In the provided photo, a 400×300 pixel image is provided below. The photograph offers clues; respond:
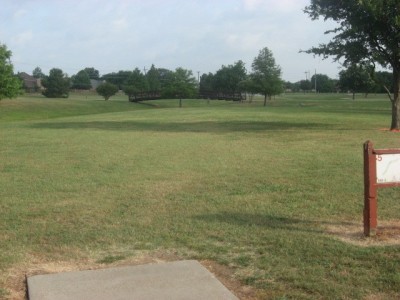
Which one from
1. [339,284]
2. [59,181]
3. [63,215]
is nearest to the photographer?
[339,284]

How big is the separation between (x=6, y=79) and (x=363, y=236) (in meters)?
48.7

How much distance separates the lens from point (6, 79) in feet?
163

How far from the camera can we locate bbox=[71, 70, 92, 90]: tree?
127312 millimetres

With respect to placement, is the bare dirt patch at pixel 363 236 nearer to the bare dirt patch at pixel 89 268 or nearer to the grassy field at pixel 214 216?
the grassy field at pixel 214 216

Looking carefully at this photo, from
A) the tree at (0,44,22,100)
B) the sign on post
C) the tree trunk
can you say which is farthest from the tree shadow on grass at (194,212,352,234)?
the tree at (0,44,22,100)

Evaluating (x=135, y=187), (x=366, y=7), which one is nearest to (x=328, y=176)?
(x=135, y=187)

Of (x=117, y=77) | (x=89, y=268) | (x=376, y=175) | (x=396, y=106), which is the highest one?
(x=117, y=77)

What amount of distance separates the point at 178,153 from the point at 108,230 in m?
8.01

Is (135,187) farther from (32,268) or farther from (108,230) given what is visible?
(32,268)

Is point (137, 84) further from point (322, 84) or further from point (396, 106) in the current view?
point (396, 106)

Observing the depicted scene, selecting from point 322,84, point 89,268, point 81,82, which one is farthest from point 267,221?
point 322,84

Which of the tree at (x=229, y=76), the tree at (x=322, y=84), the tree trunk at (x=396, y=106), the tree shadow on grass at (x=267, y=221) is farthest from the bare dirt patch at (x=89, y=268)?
the tree at (x=322, y=84)

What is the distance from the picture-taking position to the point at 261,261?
479cm

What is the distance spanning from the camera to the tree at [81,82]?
127312 mm
